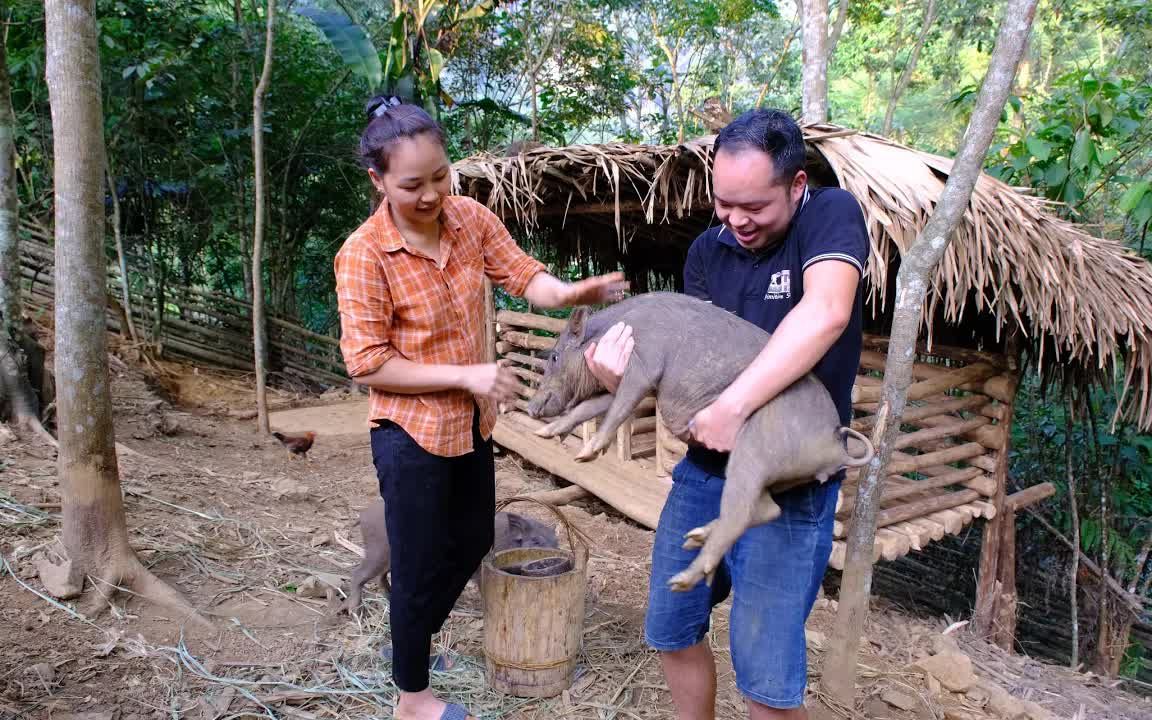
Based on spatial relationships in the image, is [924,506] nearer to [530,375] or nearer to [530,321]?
[530,375]

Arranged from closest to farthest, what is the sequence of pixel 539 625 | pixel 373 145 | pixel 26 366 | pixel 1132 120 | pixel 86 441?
pixel 373 145 → pixel 539 625 → pixel 86 441 → pixel 26 366 → pixel 1132 120

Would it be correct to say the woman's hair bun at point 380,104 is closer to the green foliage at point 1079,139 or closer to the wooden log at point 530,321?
the wooden log at point 530,321

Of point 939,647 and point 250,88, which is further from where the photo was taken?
point 250,88

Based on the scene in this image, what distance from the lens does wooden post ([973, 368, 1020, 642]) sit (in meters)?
5.94

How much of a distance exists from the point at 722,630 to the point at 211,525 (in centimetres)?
308

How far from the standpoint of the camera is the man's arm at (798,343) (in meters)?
1.81

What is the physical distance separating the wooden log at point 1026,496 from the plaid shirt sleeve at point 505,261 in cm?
517

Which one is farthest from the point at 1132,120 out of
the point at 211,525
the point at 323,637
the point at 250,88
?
the point at 250,88

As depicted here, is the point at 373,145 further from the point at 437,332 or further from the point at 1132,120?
the point at 1132,120

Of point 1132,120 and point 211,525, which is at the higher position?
point 1132,120

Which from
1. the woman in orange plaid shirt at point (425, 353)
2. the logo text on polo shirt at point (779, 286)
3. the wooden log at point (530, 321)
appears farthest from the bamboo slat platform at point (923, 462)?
the logo text on polo shirt at point (779, 286)

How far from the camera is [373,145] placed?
2166 millimetres

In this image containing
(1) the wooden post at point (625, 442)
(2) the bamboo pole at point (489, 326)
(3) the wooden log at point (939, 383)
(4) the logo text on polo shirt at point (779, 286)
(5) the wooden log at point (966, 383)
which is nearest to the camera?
(4) the logo text on polo shirt at point (779, 286)

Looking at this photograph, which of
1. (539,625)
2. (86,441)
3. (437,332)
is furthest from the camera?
(86,441)
